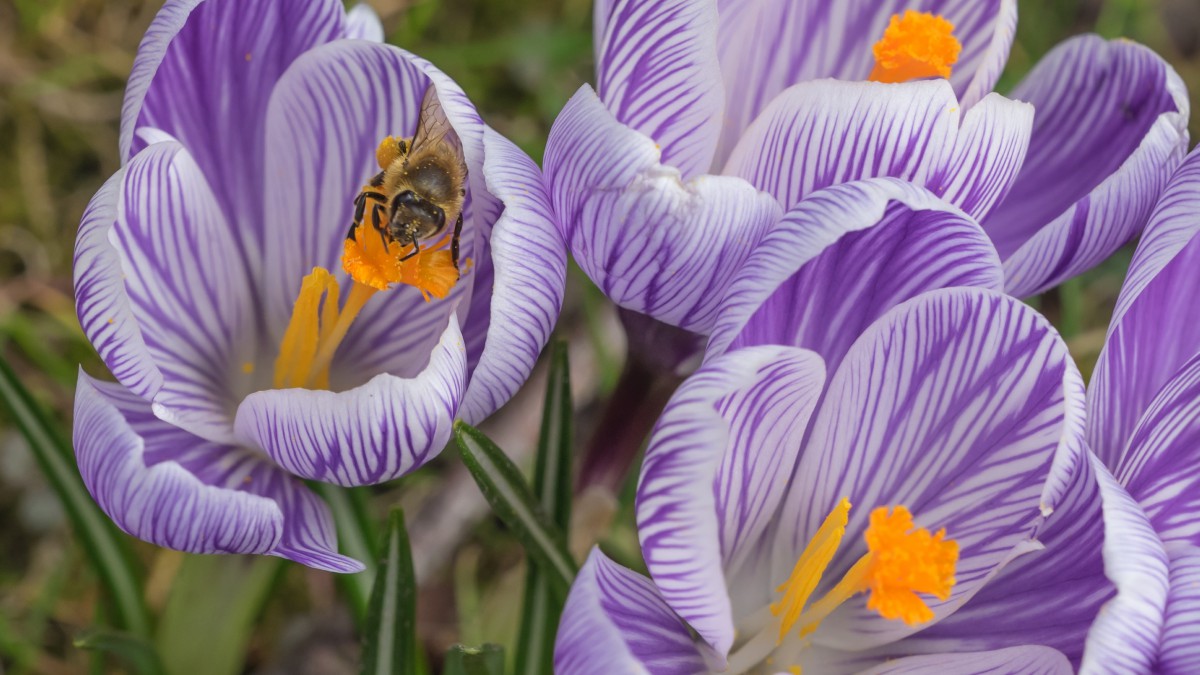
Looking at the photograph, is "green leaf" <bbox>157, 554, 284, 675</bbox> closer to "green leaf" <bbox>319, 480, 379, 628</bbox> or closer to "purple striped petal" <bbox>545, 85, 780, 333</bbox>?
"green leaf" <bbox>319, 480, 379, 628</bbox>

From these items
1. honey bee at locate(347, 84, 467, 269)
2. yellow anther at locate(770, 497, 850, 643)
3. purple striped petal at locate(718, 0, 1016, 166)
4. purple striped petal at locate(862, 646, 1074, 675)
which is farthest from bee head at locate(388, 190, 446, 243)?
purple striped petal at locate(862, 646, 1074, 675)

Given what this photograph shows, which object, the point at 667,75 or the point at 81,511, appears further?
the point at 81,511

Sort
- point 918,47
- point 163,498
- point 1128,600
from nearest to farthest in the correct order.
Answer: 1. point 1128,600
2. point 163,498
3. point 918,47

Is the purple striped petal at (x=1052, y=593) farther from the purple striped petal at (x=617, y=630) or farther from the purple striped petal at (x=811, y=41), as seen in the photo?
the purple striped petal at (x=811, y=41)

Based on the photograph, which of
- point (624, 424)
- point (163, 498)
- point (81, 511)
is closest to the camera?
point (163, 498)

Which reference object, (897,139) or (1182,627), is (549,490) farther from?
(1182,627)

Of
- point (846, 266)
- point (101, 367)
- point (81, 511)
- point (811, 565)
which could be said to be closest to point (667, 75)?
point (846, 266)

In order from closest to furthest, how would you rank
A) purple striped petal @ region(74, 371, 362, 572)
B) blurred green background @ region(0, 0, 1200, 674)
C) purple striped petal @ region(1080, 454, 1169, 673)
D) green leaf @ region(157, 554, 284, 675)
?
purple striped petal @ region(1080, 454, 1169, 673) → purple striped petal @ region(74, 371, 362, 572) → green leaf @ region(157, 554, 284, 675) → blurred green background @ region(0, 0, 1200, 674)
